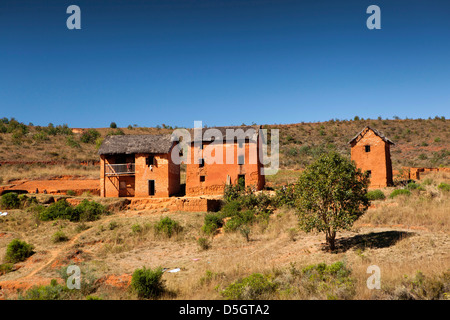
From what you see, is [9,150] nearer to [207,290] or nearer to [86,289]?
[86,289]

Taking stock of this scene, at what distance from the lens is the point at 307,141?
51531 millimetres

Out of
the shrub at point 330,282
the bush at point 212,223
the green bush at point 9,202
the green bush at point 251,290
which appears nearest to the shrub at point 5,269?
the bush at point 212,223

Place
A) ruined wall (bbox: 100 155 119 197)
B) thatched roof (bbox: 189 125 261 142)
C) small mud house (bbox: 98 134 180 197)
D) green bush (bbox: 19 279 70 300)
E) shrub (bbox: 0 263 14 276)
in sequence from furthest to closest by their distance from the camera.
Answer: ruined wall (bbox: 100 155 119 197), small mud house (bbox: 98 134 180 197), thatched roof (bbox: 189 125 261 142), shrub (bbox: 0 263 14 276), green bush (bbox: 19 279 70 300)

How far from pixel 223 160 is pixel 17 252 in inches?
597

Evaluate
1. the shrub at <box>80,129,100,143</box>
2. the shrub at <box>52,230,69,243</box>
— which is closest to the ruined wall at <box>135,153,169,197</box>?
the shrub at <box>52,230,69,243</box>

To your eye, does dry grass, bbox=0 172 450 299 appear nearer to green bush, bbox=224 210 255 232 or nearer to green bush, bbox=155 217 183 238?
green bush, bbox=155 217 183 238

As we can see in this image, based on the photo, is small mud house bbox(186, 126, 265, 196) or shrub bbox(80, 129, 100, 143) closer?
small mud house bbox(186, 126, 265, 196)

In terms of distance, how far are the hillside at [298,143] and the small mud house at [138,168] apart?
759cm

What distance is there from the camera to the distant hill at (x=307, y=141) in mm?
39875

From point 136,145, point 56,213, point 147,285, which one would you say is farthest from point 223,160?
point 147,285

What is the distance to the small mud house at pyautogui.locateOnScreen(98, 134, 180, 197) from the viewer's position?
26656mm

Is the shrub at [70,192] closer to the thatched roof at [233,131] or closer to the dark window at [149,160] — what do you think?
the dark window at [149,160]

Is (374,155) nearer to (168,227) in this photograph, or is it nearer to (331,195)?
(331,195)
